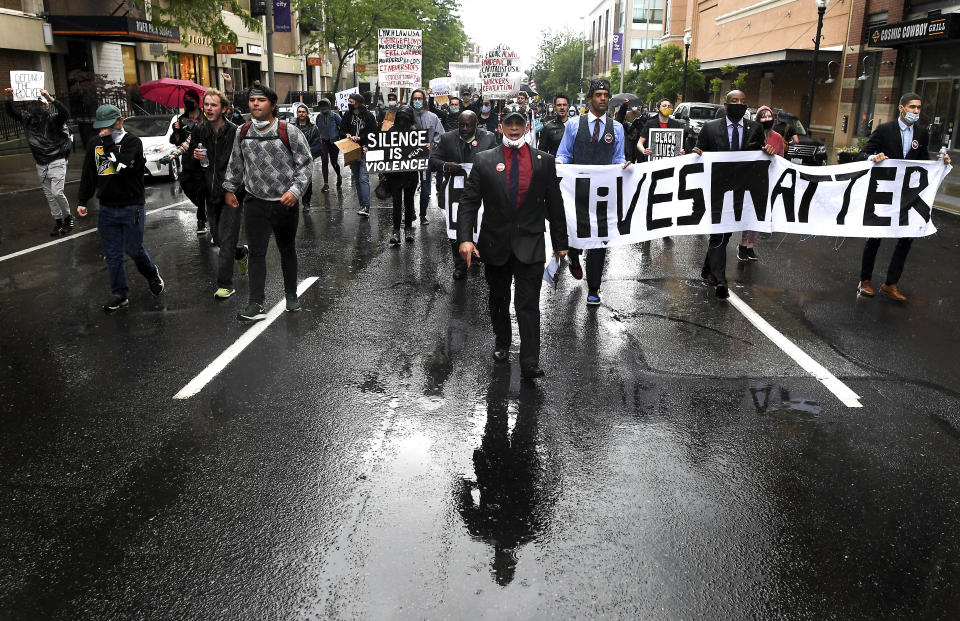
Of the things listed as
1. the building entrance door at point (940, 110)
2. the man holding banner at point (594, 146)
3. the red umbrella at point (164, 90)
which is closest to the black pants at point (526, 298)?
the man holding banner at point (594, 146)

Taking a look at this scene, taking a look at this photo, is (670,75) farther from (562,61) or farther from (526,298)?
(562,61)

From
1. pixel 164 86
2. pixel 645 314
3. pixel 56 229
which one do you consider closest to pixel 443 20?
pixel 164 86

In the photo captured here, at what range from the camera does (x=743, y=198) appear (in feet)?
26.9

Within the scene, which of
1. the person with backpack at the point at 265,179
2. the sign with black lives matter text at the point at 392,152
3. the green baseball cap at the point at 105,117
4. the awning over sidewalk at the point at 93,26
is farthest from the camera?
the awning over sidewalk at the point at 93,26

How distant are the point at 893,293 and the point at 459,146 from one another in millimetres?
5035

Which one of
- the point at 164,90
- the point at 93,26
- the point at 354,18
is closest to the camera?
the point at 164,90

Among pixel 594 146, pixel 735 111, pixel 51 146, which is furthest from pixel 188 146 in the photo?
pixel 735 111

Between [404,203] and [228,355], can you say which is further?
[404,203]

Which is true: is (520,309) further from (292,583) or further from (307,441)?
(292,583)

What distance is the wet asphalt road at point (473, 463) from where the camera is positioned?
3.35 meters

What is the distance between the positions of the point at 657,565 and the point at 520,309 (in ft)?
8.78

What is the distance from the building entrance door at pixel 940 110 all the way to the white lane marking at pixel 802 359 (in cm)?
2155

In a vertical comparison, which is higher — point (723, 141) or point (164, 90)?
point (164, 90)

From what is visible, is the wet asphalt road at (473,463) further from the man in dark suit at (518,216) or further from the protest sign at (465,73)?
the protest sign at (465,73)
